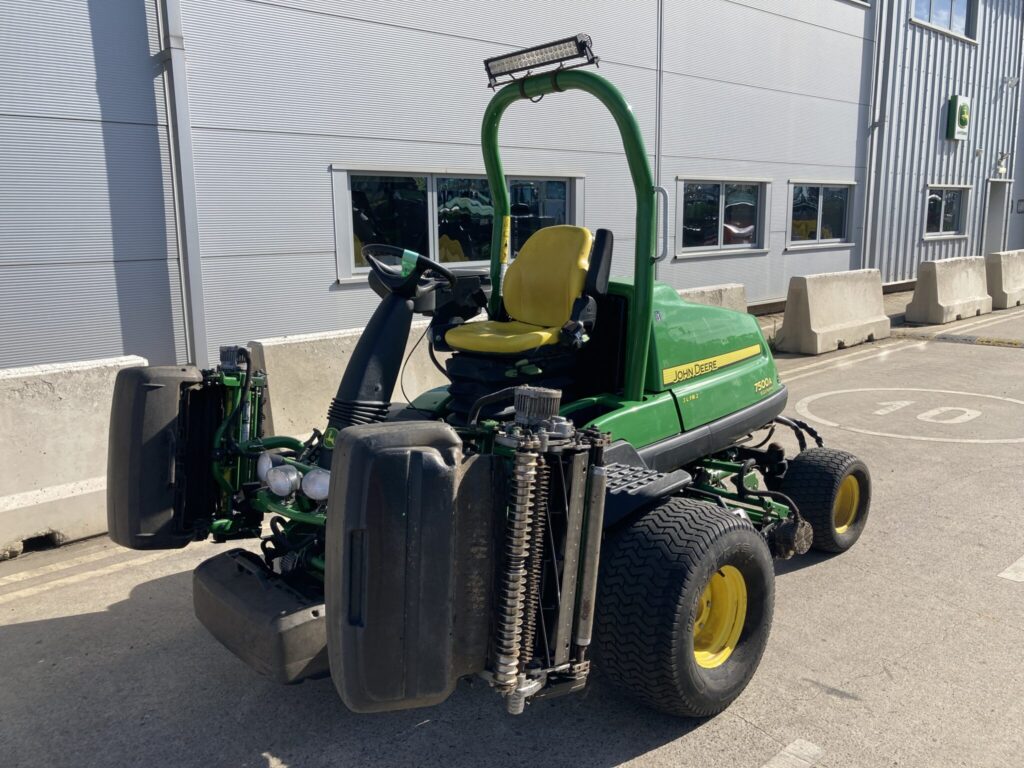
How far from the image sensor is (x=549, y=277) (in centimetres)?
405

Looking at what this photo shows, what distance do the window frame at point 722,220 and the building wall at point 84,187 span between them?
23.3 feet

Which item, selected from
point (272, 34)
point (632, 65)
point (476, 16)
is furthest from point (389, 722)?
point (632, 65)

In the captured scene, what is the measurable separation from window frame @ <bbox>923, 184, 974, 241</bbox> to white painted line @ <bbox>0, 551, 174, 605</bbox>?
54.5 feet

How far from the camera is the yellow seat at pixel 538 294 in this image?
3.80 m

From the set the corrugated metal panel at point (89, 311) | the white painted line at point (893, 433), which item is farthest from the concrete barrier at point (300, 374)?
the white painted line at point (893, 433)

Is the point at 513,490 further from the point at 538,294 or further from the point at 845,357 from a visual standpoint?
the point at 845,357

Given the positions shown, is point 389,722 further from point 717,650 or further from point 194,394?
point 194,394

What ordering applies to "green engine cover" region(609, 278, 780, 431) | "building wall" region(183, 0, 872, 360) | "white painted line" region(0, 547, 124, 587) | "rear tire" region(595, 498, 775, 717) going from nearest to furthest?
"rear tire" region(595, 498, 775, 717) < "green engine cover" region(609, 278, 780, 431) < "white painted line" region(0, 547, 124, 587) < "building wall" region(183, 0, 872, 360)

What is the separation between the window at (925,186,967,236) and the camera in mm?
17406

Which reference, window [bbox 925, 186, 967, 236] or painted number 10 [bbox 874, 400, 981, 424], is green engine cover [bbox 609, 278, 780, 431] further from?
window [bbox 925, 186, 967, 236]

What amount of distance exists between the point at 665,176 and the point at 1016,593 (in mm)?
8540

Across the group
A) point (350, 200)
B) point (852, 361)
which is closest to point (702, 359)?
point (350, 200)

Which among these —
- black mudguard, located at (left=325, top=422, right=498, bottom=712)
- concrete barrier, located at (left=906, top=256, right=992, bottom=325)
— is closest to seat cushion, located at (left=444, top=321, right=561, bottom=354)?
black mudguard, located at (left=325, top=422, right=498, bottom=712)

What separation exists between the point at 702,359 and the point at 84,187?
5.36 meters
